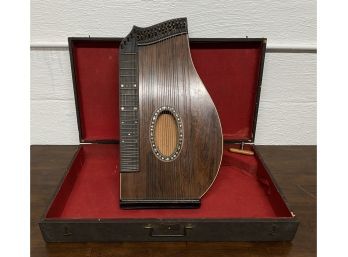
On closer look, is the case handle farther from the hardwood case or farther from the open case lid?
the open case lid

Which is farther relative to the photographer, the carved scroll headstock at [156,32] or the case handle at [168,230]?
the carved scroll headstock at [156,32]

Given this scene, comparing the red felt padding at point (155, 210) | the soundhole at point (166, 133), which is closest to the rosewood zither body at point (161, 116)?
the soundhole at point (166, 133)

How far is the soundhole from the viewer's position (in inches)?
48.1

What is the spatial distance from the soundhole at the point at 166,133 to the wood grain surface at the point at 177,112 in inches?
0.5

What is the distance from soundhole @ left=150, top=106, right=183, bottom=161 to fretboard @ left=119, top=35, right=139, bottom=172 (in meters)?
0.06

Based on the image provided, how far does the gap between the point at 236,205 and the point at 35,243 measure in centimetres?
66

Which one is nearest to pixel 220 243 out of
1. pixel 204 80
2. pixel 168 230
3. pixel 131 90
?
pixel 168 230

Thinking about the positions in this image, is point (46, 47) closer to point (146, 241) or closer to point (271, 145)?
point (146, 241)

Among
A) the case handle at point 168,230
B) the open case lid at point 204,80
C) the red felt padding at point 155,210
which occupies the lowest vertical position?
the case handle at point 168,230

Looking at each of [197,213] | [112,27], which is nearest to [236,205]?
[197,213]

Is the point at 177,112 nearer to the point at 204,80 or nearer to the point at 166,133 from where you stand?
the point at 166,133

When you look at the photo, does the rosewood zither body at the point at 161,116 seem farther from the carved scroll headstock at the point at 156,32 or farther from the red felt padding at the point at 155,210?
the red felt padding at the point at 155,210

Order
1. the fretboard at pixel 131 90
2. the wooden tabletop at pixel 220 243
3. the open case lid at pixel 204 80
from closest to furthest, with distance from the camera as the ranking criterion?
the wooden tabletop at pixel 220 243
the fretboard at pixel 131 90
the open case lid at pixel 204 80

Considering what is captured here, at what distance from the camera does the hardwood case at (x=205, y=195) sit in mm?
1094
